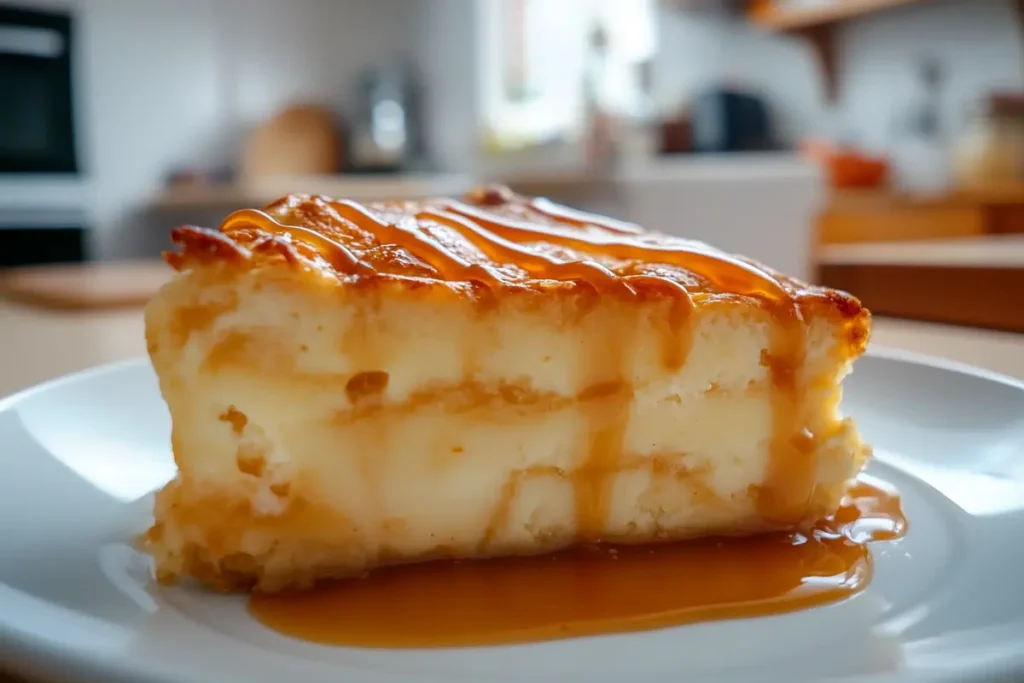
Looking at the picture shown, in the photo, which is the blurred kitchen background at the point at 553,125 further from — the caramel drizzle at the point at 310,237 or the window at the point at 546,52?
the caramel drizzle at the point at 310,237

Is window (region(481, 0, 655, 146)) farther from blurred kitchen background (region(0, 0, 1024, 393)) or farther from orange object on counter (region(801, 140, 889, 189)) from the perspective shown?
orange object on counter (region(801, 140, 889, 189))

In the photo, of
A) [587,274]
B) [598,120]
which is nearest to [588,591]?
[587,274]

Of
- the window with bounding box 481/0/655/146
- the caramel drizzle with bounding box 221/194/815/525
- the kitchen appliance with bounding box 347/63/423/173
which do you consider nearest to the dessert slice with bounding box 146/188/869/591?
the caramel drizzle with bounding box 221/194/815/525

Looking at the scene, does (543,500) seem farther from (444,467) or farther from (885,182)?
(885,182)

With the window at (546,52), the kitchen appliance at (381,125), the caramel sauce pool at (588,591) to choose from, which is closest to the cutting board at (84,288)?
the caramel sauce pool at (588,591)

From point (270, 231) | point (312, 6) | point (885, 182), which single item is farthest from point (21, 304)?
point (312, 6)

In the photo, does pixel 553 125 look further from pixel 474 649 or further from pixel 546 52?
pixel 474 649
